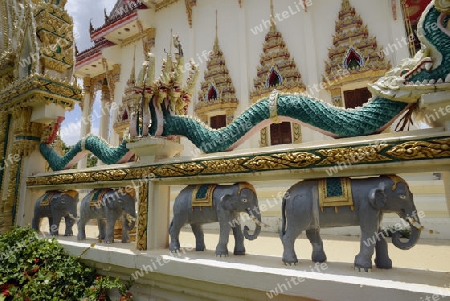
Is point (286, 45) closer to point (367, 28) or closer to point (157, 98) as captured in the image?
point (367, 28)

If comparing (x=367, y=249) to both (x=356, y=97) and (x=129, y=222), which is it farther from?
(x=356, y=97)

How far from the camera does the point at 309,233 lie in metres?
2.25

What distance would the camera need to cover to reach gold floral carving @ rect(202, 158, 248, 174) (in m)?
2.35

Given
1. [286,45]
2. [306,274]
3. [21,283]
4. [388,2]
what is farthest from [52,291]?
[388,2]

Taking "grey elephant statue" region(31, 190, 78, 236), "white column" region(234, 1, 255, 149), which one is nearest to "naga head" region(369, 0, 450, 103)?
"grey elephant statue" region(31, 190, 78, 236)

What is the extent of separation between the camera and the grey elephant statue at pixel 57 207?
371cm

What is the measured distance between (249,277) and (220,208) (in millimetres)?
613

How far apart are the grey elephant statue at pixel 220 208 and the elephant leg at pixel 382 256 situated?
90 cm

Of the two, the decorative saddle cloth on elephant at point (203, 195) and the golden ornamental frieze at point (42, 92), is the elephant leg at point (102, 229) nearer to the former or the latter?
the decorative saddle cloth on elephant at point (203, 195)

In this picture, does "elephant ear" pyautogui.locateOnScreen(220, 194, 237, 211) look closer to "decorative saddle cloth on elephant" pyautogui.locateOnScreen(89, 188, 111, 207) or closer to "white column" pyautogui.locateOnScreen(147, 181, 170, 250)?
"white column" pyautogui.locateOnScreen(147, 181, 170, 250)

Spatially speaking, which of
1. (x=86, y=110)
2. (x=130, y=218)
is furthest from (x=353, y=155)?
(x=86, y=110)

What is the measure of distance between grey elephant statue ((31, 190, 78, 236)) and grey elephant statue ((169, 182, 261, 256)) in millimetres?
1851

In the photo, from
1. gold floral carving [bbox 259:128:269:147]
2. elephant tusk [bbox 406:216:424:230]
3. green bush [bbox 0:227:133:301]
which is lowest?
green bush [bbox 0:227:133:301]

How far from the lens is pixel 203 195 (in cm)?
254
